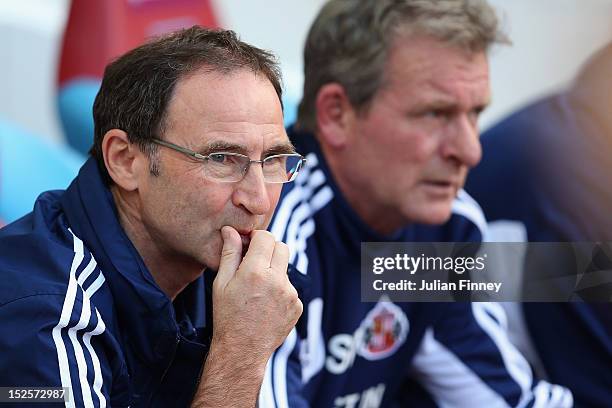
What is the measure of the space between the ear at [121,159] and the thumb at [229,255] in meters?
0.18

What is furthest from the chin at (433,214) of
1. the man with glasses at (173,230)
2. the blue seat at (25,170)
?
the blue seat at (25,170)

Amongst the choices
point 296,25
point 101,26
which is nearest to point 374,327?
point 101,26

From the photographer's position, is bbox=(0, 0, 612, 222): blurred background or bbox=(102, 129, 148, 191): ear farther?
bbox=(0, 0, 612, 222): blurred background

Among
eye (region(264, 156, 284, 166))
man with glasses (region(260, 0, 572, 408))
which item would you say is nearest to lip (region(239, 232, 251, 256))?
eye (region(264, 156, 284, 166))

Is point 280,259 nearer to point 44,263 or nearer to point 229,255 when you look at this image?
point 229,255

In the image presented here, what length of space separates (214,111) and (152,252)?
0.28 m

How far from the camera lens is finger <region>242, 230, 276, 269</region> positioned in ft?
4.94

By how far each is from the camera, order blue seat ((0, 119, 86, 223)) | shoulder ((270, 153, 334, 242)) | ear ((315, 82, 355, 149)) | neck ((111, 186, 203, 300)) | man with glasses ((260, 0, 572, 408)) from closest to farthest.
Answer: neck ((111, 186, 203, 300)) → shoulder ((270, 153, 334, 242)) → man with glasses ((260, 0, 572, 408)) → ear ((315, 82, 355, 149)) → blue seat ((0, 119, 86, 223))

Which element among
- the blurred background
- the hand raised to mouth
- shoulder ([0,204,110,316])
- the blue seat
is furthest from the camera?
the blurred background

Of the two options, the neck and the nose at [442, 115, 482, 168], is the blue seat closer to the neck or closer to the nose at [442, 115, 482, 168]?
the neck

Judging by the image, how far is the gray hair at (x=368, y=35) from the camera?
89.4 inches

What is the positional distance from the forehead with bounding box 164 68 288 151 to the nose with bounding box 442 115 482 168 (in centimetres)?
80

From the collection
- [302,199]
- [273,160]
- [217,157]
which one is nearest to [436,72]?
[302,199]

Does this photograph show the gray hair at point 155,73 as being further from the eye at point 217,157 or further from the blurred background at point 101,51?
the blurred background at point 101,51
